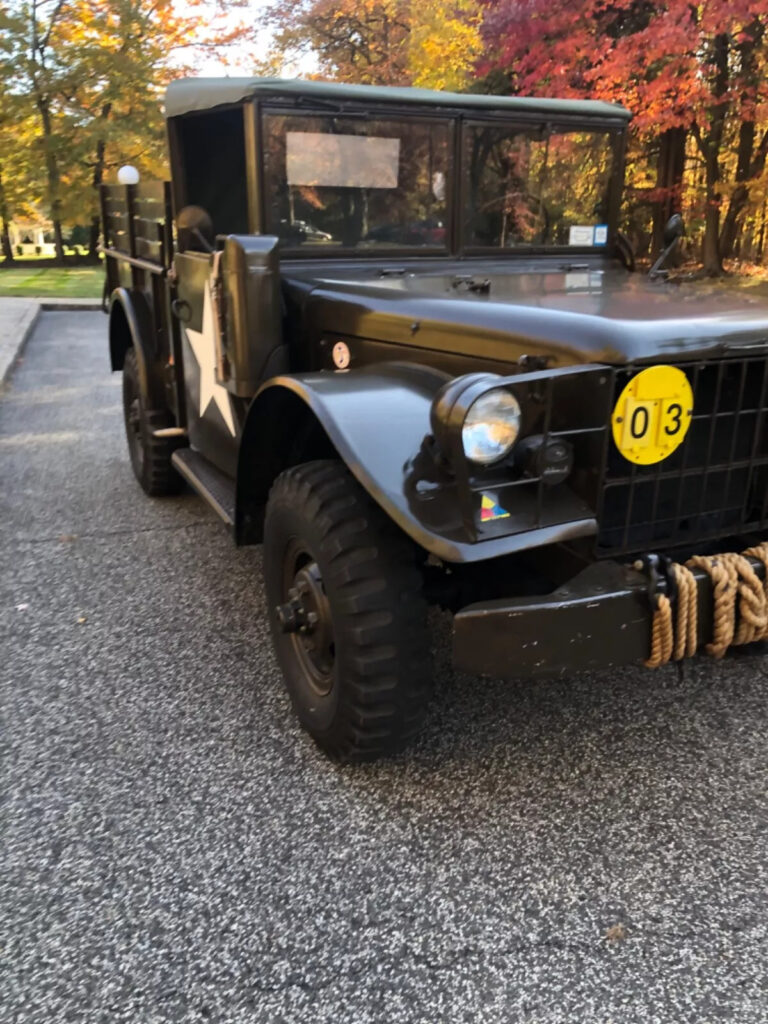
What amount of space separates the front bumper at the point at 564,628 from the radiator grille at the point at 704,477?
22cm

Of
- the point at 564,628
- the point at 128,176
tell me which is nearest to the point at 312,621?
the point at 564,628

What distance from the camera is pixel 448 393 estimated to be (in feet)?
6.34

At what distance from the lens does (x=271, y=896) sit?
206 cm

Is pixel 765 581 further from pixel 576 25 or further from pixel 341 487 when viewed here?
pixel 576 25

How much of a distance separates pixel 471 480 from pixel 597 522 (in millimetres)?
375

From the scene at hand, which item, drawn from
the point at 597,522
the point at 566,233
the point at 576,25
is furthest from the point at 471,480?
the point at 576,25

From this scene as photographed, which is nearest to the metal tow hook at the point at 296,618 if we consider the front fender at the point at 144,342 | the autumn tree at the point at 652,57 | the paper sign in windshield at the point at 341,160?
the paper sign in windshield at the point at 341,160

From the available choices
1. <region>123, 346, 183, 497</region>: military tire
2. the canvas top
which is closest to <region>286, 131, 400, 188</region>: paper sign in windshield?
the canvas top

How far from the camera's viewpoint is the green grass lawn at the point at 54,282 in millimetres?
16938

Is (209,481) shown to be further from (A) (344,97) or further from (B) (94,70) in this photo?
(B) (94,70)

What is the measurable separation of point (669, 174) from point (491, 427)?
10309 millimetres

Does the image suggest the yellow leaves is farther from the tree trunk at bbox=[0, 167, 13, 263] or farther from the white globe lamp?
the tree trunk at bbox=[0, 167, 13, 263]

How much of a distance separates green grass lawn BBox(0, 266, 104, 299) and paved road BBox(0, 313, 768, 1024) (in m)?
15.1

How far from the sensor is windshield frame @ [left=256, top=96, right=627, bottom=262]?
310cm
